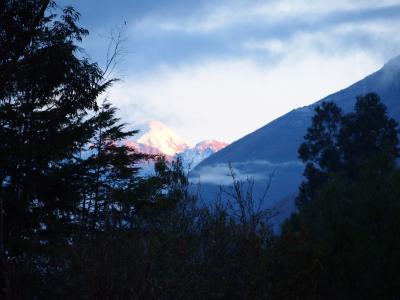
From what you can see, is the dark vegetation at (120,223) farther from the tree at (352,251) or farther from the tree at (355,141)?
the tree at (355,141)

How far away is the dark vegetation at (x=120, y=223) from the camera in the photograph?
557 cm

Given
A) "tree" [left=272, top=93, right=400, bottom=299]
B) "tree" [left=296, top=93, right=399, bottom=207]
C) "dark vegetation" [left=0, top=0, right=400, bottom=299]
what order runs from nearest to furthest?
"dark vegetation" [left=0, top=0, right=400, bottom=299] → "tree" [left=272, top=93, right=400, bottom=299] → "tree" [left=296, top=93, right=399, bottom=207]

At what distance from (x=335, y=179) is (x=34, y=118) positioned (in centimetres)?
1830

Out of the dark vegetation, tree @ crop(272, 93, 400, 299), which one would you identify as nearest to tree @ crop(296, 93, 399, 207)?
the dark vegetation

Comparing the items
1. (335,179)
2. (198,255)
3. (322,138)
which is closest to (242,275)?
(198,255)

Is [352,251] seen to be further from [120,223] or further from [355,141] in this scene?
[355,141]

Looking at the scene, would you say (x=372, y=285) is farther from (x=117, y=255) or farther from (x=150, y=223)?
(x=117, y=255)

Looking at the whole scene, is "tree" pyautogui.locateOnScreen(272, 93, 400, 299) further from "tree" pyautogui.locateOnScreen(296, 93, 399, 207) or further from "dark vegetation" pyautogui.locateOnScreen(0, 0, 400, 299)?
"tree" pyautogui.locateOnScreen(296, 93, 399, 207)

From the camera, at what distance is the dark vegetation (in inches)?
219

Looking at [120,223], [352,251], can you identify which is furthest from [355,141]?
[120,223]

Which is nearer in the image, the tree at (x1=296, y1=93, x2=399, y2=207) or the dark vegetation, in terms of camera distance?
the dark vegetation

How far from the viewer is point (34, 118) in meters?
17.9

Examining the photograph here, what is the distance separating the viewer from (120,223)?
5.77m

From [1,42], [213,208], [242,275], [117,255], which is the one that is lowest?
[242,275]
